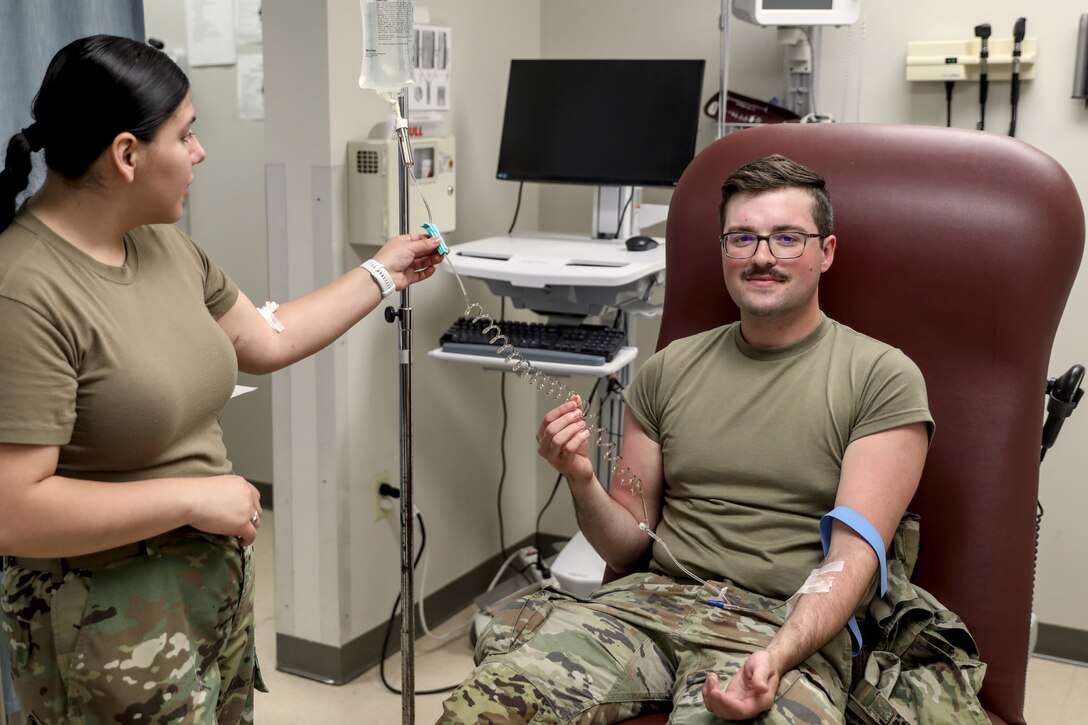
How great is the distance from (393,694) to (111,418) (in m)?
1.61

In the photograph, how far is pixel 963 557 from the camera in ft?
5.85

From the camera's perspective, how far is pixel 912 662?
1.68 metres

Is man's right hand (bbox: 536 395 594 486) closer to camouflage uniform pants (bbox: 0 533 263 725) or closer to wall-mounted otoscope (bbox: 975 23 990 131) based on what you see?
camouflage uniform pants (bbox: 0 533 263 725)

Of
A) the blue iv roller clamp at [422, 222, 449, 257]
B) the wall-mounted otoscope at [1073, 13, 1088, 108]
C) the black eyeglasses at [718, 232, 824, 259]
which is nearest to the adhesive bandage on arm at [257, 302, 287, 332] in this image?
the blue iv roller clamp at [422, 222, 449, 257]

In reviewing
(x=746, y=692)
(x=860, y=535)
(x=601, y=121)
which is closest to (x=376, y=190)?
(x=601, y=121)

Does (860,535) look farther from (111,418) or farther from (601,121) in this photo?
(601,121)

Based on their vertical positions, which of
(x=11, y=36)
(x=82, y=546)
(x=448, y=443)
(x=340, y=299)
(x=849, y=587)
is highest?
(x=11, y=36)

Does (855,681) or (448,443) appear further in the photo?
(448,443)

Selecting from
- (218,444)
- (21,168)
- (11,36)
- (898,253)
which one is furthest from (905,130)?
(11,36)

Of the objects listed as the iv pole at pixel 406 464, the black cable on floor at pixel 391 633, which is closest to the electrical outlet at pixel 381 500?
the black cable on floor at pixel 391 633

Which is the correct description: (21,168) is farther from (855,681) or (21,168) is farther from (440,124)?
(440,124)

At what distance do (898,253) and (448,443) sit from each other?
62.7 inches

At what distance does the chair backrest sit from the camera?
177 cm

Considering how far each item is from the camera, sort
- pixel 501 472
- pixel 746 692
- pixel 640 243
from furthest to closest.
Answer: pixel 501 472 → pixel 640 243 → pixel 746 692
